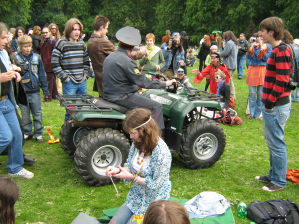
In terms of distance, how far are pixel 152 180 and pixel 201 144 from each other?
2343 millimetres

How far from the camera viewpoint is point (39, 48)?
10.3 m

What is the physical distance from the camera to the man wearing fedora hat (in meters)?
4.42

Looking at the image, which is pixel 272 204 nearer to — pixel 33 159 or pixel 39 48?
pixel 33 159

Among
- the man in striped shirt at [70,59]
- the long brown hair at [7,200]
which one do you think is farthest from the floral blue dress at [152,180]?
the man in striped shirt at [70,59]

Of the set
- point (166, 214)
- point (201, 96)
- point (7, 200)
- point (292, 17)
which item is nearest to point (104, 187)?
point (201, 96)

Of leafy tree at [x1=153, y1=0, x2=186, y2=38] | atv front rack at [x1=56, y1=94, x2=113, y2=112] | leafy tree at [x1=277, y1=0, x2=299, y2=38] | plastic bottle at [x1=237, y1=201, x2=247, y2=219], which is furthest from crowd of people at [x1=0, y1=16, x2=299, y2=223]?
leafy tree at [x1=153, y1=0, x2=186, y2=38]

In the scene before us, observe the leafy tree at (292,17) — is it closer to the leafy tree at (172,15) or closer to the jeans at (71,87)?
the leafy tree at (172,15)

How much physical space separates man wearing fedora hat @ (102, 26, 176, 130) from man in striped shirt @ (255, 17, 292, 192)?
4.75ft

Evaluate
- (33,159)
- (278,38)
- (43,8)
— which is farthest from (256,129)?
(43,8)

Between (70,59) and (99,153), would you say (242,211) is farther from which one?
(70,59)

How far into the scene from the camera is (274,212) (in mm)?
3641

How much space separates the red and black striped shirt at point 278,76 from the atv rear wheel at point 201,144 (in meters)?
1.09

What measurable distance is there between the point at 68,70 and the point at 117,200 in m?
2.89

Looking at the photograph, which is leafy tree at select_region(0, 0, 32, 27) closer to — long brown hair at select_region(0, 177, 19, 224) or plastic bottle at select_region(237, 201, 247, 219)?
plastic bottle at select_region(237, 201, 247, 219)
